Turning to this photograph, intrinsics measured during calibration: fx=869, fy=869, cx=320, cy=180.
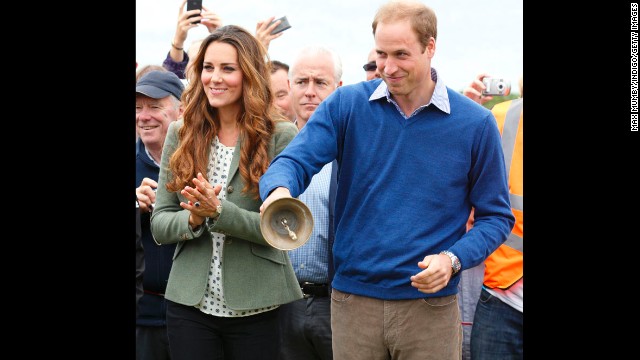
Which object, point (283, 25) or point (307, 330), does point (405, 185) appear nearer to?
point (307, 330)

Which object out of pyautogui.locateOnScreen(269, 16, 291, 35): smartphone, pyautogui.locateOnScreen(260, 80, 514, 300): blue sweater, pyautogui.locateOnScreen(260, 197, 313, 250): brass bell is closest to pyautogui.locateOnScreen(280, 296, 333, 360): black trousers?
pyautogui.locateOnScreen(260, 80, 514, 300): blue sweater

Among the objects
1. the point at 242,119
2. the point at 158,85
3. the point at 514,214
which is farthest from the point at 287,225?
the point at 158,85

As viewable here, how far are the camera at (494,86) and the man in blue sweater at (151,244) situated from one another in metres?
1.99

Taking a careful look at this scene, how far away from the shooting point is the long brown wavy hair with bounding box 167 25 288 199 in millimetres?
4270

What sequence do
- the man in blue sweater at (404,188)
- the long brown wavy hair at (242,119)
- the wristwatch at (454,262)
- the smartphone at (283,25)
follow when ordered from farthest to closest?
the smartphone at (283,25)
the long brown wavy hair at (242,119)
the man in blue sweater at (404,188)
the wristwatch at (454,262)

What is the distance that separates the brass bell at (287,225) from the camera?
333 centimetres

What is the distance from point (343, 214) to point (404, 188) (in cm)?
31

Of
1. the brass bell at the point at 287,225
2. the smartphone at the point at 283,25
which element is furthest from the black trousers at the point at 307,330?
the smartphone at the point at 283,25

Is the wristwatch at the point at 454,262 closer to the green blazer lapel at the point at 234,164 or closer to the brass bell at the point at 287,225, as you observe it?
the brass bell at the point at 287,225

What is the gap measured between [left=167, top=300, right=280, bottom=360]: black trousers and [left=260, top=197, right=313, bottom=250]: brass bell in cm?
95

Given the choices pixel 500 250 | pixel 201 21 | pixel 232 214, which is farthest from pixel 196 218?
pixel 201 21

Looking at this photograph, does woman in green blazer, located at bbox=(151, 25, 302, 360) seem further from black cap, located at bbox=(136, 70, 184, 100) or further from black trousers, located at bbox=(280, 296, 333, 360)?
black cap, located at bbox=(136, 70, 184, 100)

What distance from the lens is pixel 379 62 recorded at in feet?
12.5

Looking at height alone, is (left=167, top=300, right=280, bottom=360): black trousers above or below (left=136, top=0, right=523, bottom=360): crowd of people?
below
